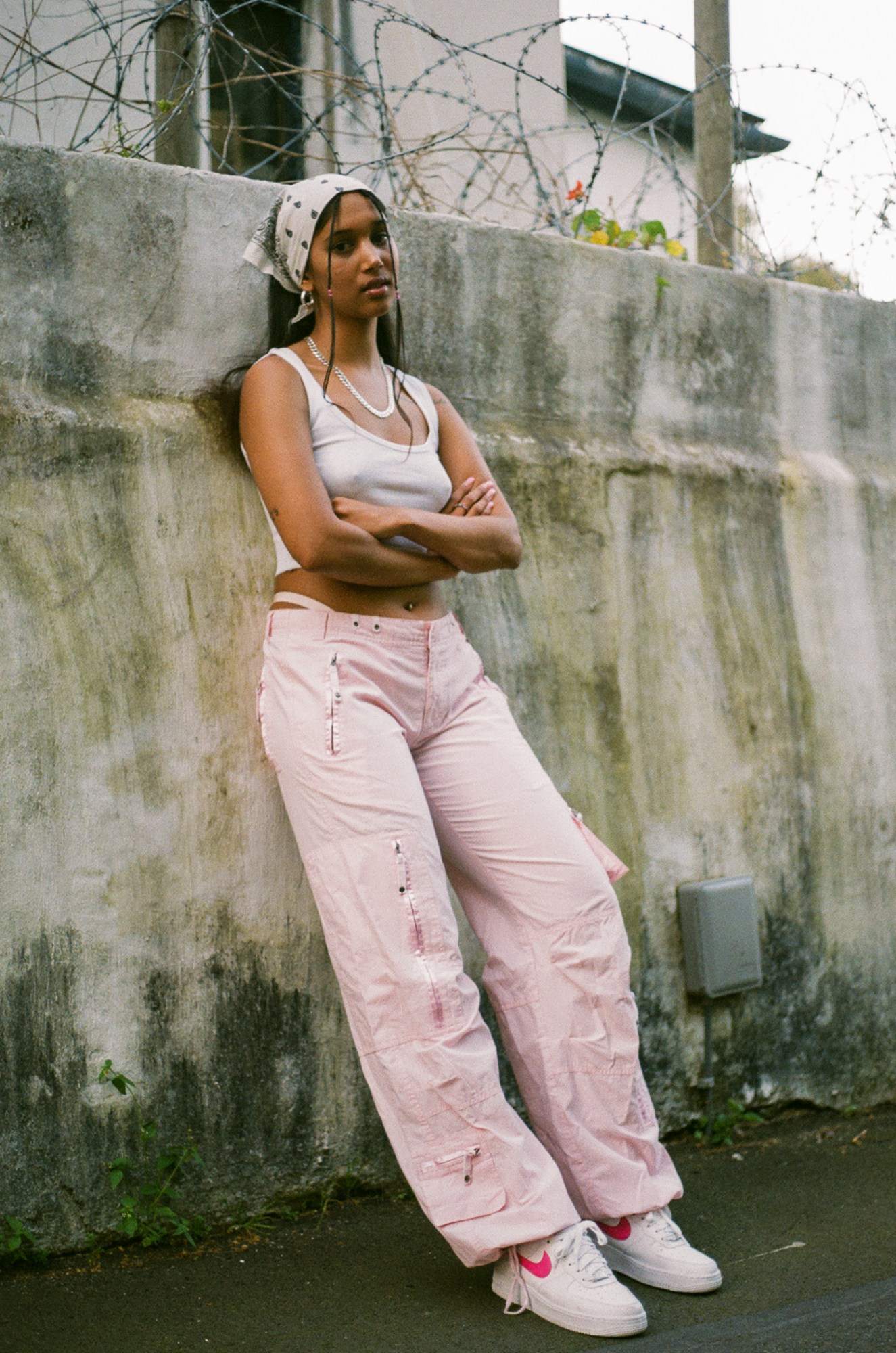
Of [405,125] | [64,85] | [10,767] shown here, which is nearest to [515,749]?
[10,767]

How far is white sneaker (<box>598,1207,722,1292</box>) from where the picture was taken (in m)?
2.67

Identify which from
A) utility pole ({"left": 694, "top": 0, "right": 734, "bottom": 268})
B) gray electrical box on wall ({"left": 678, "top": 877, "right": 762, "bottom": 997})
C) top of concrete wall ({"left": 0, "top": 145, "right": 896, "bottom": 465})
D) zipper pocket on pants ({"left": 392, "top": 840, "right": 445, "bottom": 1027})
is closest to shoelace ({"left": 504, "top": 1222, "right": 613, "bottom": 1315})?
zipper pocket on pants ({"left": 392, "top": 840, "right": 445, "bottom": 1027})

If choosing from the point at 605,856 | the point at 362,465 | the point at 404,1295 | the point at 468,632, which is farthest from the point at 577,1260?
the point at 362,465

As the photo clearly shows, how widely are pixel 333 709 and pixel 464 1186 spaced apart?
0.90 meters

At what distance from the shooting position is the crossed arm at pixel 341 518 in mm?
2596

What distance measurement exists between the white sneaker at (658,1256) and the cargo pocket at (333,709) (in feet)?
3.55

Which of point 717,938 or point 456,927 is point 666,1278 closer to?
point 456,927

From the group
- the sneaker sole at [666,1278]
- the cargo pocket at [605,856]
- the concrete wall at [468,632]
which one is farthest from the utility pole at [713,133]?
the sneaker sole at [666,1278]

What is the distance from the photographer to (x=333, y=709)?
2.61 meters

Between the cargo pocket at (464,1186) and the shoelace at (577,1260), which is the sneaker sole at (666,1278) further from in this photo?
the cargo pocket at (464,1186)

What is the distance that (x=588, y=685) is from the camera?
11.6 feet

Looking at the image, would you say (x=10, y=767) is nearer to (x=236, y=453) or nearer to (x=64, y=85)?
(x=236, y=453)

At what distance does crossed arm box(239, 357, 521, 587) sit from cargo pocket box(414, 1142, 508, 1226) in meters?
1.08

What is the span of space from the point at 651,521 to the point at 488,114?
1.10m
